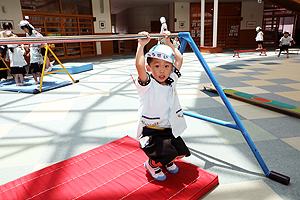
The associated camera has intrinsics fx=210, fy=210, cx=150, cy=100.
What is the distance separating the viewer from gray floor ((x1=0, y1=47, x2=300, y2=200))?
1601 mm

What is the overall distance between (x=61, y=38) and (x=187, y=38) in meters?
1.03

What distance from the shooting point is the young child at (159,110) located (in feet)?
4.64

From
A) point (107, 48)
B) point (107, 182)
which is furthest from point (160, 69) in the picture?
point (107, 48)

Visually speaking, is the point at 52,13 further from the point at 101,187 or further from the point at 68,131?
the point at 101,187

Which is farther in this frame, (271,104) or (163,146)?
(271,104)

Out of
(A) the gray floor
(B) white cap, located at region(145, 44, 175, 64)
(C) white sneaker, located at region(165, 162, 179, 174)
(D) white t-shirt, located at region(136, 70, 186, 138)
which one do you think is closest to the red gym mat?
(C) white sneaker, located at region(165, 162, 179, 174)

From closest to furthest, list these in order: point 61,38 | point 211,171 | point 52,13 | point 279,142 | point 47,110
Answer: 1. point 61,38
2. point 211,171
3. point 279,142
4. point 47,110
5. point 52,13

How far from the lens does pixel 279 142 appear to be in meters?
2.04

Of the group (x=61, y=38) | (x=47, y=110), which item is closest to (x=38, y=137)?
(x=47, y=110)

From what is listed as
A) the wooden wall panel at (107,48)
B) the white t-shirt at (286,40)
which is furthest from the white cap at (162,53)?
the wooden wall panel at (107,48)

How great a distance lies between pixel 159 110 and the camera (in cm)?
147

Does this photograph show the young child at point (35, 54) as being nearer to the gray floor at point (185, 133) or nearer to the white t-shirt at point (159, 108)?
the gray floor at point (185, 133)

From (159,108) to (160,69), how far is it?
0.27 meters

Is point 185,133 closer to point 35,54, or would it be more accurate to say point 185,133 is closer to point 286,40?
point 35,54
